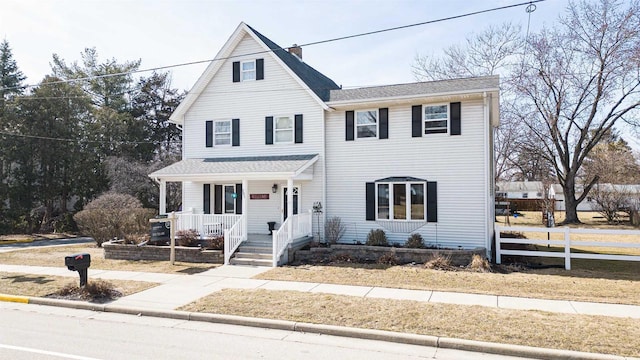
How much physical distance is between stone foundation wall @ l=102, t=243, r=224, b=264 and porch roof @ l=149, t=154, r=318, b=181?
3.02 meters

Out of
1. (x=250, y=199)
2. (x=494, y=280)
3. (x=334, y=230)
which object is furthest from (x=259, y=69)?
(x=494, y=280)

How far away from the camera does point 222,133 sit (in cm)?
1872

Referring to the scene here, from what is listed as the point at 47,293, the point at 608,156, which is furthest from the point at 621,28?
the point at 47,293

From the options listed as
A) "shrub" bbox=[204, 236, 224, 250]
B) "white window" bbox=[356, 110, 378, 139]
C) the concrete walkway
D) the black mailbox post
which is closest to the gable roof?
"white window" bbox=[356, 110, 378, 139]

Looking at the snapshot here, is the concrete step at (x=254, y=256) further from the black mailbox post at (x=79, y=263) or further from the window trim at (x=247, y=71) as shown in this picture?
the window trim at (x=247, y=71)

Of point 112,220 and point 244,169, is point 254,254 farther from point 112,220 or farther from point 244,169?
point 112,220

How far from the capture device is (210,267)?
530 inches

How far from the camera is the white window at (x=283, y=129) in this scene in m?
17.6

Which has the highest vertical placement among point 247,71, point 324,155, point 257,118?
point 247,71

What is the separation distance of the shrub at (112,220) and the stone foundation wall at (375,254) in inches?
341

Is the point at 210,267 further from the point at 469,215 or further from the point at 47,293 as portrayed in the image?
the point at 469,215

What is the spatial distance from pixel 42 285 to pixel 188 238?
5.21 metres

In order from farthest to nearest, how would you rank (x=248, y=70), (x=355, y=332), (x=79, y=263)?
(x=248, y=70) → (x=79, y=263) → (x=355, y=332)

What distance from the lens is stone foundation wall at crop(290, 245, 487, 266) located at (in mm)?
13438
